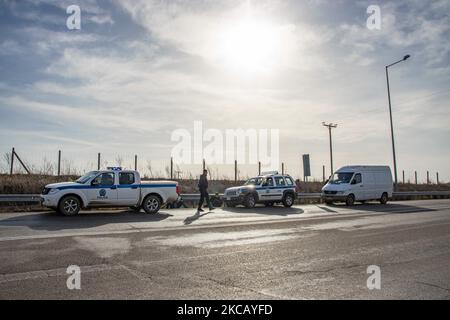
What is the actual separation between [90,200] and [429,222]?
39.3 feet

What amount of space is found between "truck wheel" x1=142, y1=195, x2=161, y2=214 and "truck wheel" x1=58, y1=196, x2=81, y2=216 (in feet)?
8.35

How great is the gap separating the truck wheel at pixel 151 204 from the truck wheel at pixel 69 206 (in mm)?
2546

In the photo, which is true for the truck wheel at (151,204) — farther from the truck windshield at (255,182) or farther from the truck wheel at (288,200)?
the truck wheel at (288,200)

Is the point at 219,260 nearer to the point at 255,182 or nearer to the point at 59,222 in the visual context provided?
the point at 59,222

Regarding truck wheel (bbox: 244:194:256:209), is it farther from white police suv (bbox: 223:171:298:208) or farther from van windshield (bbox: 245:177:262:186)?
van windshield (bbox: 245:177:262:186)

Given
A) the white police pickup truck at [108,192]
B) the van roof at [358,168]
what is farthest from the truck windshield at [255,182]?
the van roof at [358,168]

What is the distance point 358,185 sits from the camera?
24234 millimetres

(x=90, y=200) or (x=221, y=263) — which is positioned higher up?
(x=90, y=200)

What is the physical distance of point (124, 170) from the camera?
15508 millimetres

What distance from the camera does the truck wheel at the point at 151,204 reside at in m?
15.6

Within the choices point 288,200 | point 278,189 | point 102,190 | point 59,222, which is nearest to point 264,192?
point 278,189
